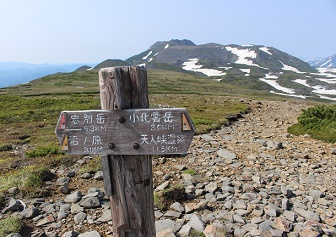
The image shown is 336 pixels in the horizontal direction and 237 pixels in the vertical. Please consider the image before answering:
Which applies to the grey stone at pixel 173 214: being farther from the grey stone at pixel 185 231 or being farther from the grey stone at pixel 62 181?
the grey stone at pixel 62 181

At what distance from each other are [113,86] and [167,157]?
775cm

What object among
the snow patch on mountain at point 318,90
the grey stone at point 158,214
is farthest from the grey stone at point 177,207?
the snow patch on mountain at point 318,90

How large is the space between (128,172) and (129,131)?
0.61 metres

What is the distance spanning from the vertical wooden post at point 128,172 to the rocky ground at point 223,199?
6.86 ft

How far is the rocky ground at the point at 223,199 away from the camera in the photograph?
6138 mm

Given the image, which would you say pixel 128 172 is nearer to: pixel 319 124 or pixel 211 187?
pixel 211 187

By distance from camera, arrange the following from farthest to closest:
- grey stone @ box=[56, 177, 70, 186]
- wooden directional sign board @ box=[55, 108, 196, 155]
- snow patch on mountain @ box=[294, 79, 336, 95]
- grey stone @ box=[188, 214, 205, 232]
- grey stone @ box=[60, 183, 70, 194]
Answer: snow patch on mountain @ box=[294, 79, 336, 95] < grey stone @ box=[56, 177, 70, 186] < grey stone @ box=[60, 183, 70, 194] < grey stone @ box=[188, 214, 205, 232] < wooden directional sign board @ box=[55, 108, 196, 155]

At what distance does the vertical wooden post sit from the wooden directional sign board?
0.51ft

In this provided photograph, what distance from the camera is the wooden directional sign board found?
3641mm

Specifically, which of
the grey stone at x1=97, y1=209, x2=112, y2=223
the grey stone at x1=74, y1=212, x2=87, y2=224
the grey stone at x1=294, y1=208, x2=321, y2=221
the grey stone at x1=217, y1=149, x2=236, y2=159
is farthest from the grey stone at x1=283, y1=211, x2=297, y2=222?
the grey stone at x1=74, y1=212, x2=87, y2=224

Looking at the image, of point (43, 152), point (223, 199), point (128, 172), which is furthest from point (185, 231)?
point (43, 152)

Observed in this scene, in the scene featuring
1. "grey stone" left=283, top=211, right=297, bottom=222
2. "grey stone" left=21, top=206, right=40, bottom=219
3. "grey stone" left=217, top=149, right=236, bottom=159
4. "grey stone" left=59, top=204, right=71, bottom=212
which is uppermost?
"grey stone" left=21, top=206, right=40, bottom=219

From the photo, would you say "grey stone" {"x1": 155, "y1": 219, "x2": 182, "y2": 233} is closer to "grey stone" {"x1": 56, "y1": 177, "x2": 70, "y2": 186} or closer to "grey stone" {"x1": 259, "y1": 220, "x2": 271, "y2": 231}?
"grey stone" {"x1": 259, "y1": 220, "x2": 271, "y2": 231}

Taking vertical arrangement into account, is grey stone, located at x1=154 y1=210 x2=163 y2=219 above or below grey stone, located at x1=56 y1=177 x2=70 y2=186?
below
